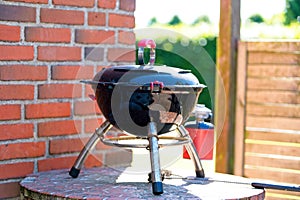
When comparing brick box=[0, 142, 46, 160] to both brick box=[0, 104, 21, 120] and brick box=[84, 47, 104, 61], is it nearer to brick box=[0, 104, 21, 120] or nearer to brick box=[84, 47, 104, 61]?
brick box=[0, 104, 21, 120]

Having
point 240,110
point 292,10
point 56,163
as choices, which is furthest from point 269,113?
point 292,10

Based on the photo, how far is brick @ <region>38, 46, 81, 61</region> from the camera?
3.07m

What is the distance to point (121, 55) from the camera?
3438 millimetres

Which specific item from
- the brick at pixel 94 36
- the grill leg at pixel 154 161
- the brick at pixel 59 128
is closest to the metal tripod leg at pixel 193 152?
the grill leg at pixel 154 161

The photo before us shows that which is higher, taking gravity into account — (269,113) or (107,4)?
(107,4)

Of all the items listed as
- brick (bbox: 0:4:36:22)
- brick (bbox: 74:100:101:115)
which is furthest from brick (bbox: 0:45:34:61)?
brick (bbox: 74:100:101:115)

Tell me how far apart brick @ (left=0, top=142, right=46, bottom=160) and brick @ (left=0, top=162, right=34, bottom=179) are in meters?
0.03

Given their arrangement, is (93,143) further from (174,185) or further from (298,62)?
(298,62)

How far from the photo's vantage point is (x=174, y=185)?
9.39 ft

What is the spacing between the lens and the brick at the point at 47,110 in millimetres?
3035

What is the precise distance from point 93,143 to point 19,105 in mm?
357

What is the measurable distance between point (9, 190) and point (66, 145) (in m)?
0.36

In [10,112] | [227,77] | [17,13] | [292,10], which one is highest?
[292,10]

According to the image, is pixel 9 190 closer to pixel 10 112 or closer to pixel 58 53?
pixel 10 112
